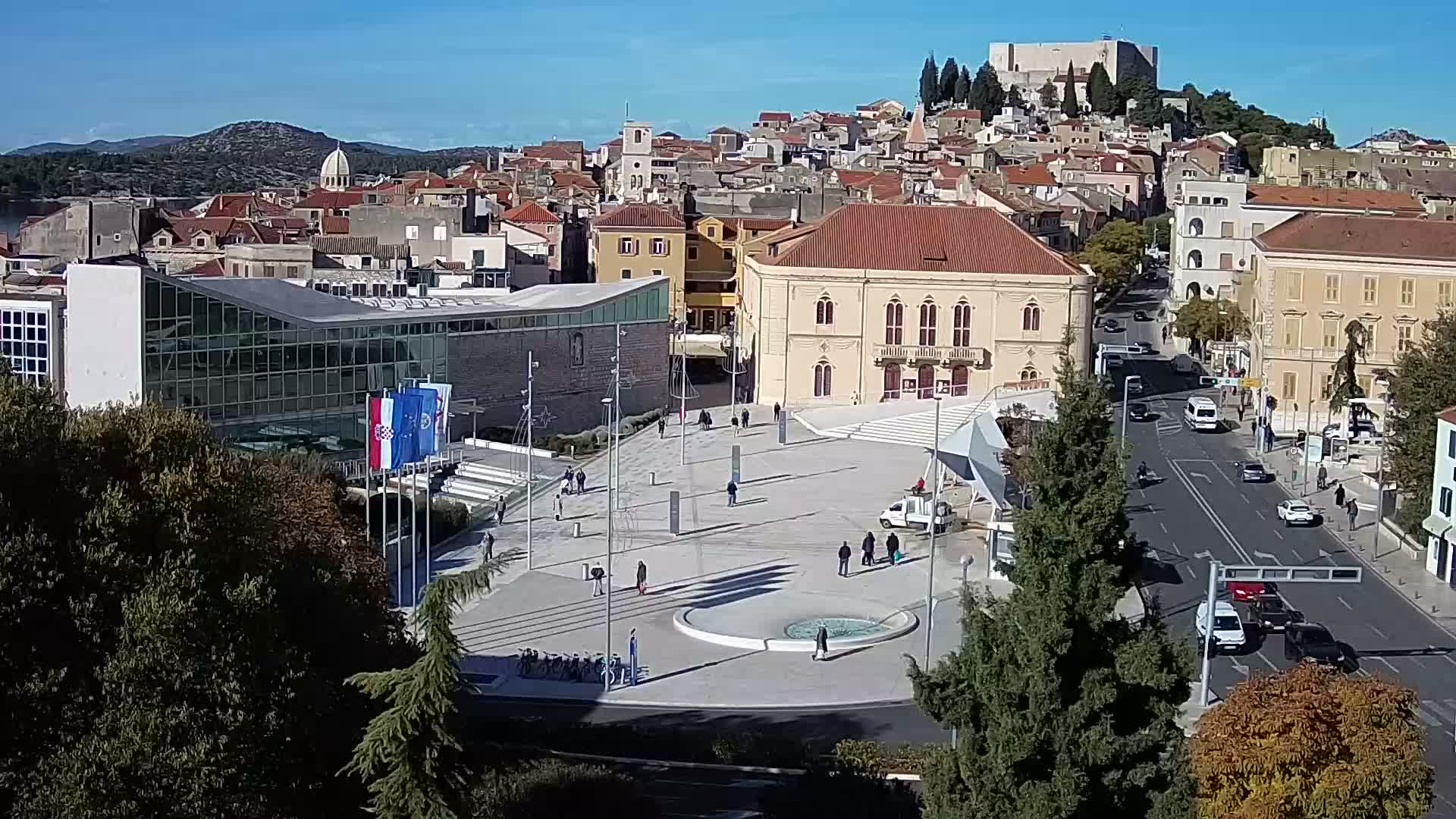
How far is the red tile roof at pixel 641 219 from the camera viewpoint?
205 ft

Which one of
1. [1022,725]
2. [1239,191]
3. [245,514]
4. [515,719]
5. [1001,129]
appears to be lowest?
[515,719]

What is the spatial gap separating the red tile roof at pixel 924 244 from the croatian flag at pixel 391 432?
22485 mm

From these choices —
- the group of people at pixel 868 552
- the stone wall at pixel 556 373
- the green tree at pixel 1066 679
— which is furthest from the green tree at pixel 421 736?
the stone wall at pixel 556 373

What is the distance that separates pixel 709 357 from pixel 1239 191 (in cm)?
2048

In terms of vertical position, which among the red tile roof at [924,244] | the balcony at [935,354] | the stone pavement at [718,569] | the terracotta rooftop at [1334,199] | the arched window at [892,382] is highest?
the terracotta rooftop at [1334,199]

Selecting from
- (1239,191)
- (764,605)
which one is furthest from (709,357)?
(764,605)

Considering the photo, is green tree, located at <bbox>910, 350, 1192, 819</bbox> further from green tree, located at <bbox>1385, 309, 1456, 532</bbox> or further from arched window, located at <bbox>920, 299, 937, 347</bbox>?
arched window, located at <bbox>920, 299, 937, 347</bbox>

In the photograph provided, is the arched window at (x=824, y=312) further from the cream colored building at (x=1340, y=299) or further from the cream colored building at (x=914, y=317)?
the cream colored building at (x=1340, y=299)

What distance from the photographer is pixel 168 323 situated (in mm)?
35219

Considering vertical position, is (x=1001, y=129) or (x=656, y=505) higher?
(x=1001, y=129)

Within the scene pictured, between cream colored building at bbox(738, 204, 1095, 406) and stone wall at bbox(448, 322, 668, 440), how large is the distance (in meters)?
3.39

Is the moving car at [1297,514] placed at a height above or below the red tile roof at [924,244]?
below

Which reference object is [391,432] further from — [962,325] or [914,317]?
[962,325]

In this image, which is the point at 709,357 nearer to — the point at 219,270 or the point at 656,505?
the point at 219,270
